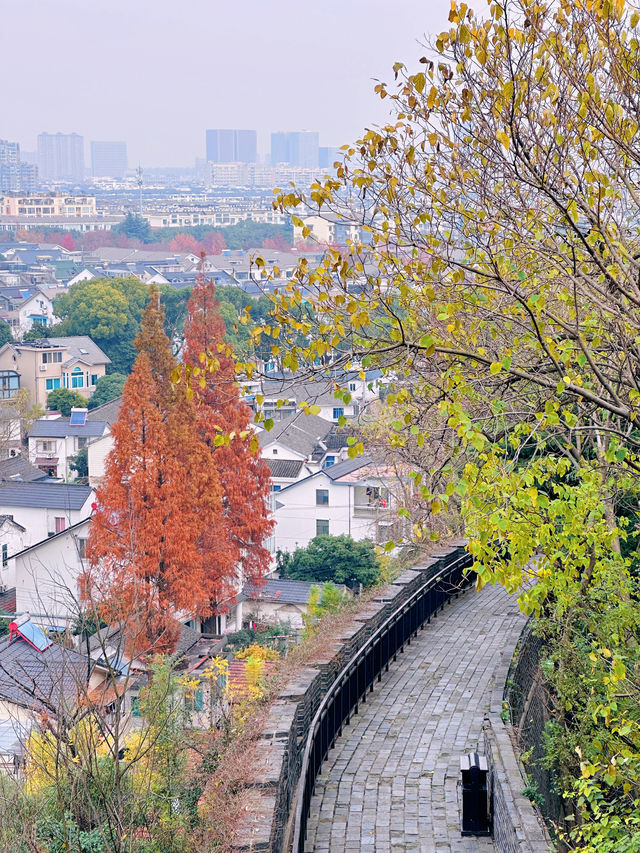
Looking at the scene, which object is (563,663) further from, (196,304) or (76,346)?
(76,346)

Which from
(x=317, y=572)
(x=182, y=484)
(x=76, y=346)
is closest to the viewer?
(x=182, y=484)

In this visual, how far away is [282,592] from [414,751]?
70.5 feet

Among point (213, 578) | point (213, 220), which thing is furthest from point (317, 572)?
point (213, 220)

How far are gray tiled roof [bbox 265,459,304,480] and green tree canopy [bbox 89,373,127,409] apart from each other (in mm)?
14670

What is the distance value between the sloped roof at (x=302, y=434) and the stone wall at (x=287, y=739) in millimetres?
30663

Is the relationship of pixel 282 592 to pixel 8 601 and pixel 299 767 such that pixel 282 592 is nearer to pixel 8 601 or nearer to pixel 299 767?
pixel 8 601

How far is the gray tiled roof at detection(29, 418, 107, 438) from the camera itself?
149ft

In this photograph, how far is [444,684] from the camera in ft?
37.1

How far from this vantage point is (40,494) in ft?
115

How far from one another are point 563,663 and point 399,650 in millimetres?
3366

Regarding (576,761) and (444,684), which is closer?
(576,761)

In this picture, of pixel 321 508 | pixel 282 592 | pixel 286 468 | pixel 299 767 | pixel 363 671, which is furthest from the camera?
pixel 286 468

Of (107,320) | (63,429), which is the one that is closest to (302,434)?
(63,429)

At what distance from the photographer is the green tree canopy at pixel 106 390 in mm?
53062
